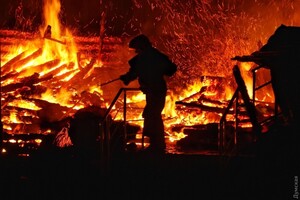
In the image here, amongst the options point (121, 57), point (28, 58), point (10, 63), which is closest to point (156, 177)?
point (10, 63)

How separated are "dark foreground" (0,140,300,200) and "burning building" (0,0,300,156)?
4.71 feet

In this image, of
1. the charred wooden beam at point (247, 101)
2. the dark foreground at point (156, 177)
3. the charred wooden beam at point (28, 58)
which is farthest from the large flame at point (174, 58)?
the charred wooden beam at point (247, 101)

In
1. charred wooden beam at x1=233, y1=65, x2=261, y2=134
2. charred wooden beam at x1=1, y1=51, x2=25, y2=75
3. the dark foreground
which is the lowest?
the dark foreground

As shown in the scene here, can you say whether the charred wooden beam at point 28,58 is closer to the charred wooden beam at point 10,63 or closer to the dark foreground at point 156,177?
the charred wooden beam at point 10,63

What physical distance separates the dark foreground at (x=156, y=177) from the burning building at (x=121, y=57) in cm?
144

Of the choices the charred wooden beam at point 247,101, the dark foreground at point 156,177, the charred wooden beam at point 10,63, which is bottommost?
the dark foreground at point 156,177

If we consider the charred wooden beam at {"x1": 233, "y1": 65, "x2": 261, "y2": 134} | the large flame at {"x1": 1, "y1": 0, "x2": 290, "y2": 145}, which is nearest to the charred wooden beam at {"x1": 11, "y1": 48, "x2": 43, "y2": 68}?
the large flame at {"x1": 1, "y1": 0, "x2": 290, "y2": 145}

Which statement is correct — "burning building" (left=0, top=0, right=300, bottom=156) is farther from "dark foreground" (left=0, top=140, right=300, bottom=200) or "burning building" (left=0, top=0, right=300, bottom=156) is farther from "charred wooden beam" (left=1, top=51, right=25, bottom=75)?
"dark foreground" (left=0, top=140, right=300, bottom=200)

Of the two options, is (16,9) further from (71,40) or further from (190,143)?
(190,143)

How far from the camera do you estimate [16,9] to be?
21062mm

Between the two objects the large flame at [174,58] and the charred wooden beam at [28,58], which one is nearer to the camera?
the large flame at [174,58]

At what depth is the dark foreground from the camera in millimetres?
8859

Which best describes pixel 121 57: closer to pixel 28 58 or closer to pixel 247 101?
pixel 28 58

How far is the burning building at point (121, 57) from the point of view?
46.7 feet
